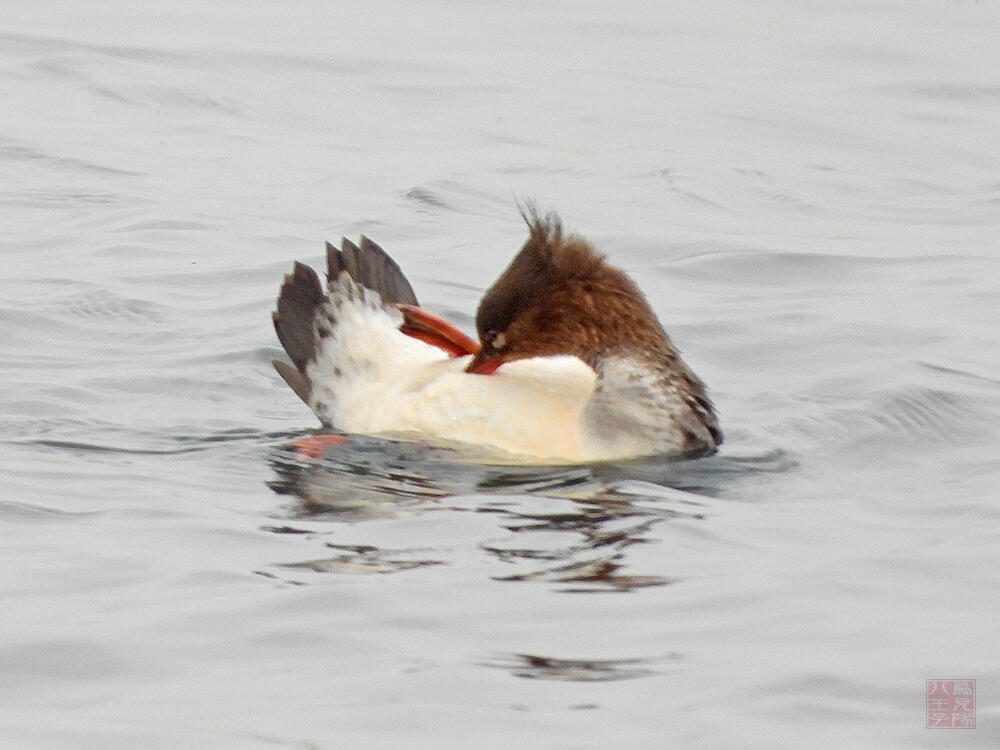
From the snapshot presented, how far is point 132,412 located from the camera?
8.66 m

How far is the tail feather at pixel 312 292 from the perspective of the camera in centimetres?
882

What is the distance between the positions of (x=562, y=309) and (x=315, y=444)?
1180 mm

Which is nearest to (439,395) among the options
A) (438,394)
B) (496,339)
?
(438,394)

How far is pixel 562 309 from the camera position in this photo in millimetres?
8094

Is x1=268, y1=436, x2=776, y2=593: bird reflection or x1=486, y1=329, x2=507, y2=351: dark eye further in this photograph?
x1=486, y1=329, x2=507, y2=351: dark eye

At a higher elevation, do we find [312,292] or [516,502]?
[312,292]

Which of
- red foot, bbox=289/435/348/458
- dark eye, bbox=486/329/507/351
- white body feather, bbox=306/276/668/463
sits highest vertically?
dark eye, bbox=486/329/507/351

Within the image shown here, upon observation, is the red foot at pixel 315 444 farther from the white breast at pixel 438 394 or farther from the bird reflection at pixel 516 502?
the white breast at pixel 438 394

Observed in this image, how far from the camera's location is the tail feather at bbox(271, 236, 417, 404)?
882cm

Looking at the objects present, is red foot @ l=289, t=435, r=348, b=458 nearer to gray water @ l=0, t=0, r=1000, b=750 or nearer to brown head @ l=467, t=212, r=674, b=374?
gray water @ l=0, t=0, r=1000, b=750

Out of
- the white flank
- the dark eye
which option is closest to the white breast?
the white flank

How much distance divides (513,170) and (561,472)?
700cm

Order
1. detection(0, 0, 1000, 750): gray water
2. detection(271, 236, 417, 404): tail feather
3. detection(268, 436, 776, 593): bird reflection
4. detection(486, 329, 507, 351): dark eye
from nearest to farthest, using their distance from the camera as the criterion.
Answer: detection(0, 0, 1000, 750): gray water, detection(268, 436, 776, 593): bird reflection, detection(486, 329, 507, 351): dark eye, detection(271, 236, 417, 404): tail feather

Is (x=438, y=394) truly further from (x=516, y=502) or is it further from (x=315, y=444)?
(x=516, y=502)
